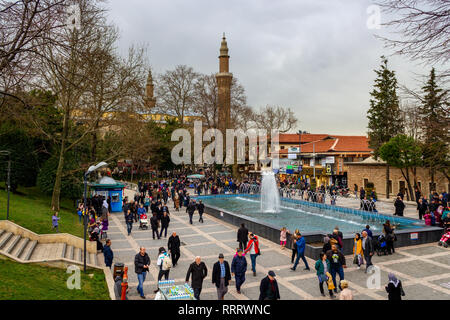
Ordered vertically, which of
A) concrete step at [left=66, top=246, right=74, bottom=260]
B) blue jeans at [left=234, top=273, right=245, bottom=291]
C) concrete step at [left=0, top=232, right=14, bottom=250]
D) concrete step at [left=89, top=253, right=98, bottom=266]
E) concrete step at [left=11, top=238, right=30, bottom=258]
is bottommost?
concrete step at [left=89, top=253, right=98, bottom=266]

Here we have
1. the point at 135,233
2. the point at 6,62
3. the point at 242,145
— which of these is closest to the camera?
the point at 6,62

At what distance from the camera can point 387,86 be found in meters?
36.4

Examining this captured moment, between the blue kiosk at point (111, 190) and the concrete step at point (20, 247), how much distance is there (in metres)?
10.5

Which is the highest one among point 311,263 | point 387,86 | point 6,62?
point 387,86

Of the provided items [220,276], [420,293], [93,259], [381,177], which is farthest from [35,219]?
[381,177]

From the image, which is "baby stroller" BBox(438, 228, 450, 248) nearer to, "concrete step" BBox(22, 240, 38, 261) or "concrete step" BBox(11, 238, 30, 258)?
"concrete step" BBox(22, 240, 38, 261)

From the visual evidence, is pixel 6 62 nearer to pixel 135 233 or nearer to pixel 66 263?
pixel 66 263

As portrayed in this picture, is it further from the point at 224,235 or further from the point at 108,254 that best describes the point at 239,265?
the point at 224,235

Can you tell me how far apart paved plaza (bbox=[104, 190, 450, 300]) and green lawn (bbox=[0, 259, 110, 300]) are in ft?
3.52

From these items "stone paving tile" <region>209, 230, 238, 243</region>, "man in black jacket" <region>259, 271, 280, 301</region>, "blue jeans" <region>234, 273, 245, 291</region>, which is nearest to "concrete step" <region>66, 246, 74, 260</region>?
"stone paving tile" <region>209, 230, 238, 243</region>

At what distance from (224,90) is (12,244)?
55.2 metres

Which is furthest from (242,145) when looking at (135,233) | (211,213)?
(135,233)

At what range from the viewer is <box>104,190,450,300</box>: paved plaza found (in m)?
9.55
